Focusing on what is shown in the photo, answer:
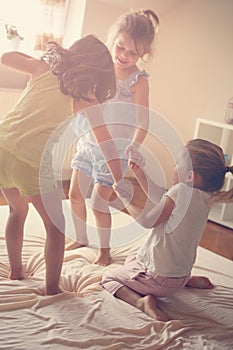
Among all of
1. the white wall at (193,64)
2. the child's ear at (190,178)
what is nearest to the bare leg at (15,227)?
the child's ear at (190,178)

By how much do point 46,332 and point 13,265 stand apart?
352mm

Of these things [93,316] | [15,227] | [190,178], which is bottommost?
[93,316]

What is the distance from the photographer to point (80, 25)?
2.96 m

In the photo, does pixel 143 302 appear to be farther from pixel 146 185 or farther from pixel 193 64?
pixel 193 64

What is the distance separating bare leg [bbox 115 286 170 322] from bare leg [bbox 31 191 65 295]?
0.75 feet

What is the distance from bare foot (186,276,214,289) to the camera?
1.67m

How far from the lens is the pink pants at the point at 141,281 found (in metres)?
1.50

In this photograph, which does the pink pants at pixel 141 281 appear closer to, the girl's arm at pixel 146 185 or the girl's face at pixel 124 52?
the girl's arm at pixel 146 185

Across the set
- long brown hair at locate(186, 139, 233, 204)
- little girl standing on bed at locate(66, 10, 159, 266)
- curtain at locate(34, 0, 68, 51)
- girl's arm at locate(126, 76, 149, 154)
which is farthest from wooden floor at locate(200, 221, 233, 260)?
curtain at locate(34, 0, 68, 51)

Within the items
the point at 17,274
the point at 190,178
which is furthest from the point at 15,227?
the point at 190,178

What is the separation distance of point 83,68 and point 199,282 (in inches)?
33.8

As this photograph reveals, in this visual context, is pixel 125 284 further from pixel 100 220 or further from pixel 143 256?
pixel 100 220

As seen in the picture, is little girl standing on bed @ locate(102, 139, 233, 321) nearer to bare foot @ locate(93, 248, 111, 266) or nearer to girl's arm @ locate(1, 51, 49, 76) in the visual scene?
bare foot @ locate(93, 248, 111, 266)

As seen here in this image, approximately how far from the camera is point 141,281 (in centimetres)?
151
